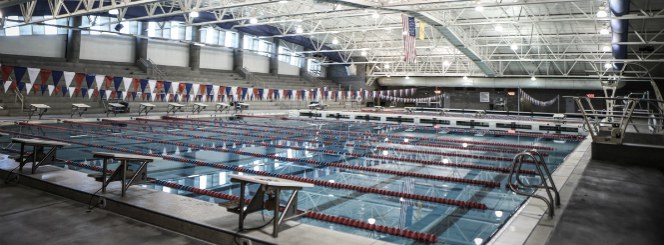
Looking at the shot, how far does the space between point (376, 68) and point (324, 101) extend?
323 inches

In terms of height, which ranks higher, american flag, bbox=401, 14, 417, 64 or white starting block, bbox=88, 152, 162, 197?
american flag, bbox=401, 14, 417, 64

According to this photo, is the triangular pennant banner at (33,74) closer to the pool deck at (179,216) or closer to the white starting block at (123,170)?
the pool deck at (179,216)

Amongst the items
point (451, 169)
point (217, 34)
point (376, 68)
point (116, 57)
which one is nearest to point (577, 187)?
point (451, 169)

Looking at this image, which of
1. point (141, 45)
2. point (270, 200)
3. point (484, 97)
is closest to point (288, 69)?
point (141, 45)

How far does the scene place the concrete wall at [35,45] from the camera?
66.5 ft

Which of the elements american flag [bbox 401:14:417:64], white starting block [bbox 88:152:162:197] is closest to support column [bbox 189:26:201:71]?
american flag [bbox 401:14:417:64]

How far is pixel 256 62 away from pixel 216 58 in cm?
407

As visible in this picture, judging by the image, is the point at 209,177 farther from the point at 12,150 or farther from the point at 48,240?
the point at 12,150

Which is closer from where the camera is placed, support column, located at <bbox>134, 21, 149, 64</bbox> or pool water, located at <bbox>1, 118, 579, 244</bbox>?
pool water, located at <bbox>1, 118, 579, 244</bbox>

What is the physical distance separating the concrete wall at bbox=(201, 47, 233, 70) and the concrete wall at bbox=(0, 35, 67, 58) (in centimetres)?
917

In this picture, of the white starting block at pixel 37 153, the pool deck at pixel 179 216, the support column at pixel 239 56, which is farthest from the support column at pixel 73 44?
the pool deck at pixel 179 216

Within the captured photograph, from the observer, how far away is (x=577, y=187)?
531 centimetres

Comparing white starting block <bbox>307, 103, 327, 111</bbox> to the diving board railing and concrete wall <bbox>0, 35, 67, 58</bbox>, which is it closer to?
concrete wall <bbox>0, 35, 67, 58</bbox>

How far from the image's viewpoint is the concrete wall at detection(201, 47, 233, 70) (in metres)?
29.9
